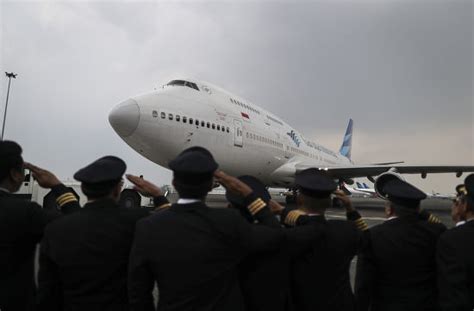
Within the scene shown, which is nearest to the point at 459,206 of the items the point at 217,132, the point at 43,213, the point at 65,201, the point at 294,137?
the point at 65,201

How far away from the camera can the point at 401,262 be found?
2500 millimetres

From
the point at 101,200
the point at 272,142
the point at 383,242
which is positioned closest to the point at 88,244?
the point at 101,200

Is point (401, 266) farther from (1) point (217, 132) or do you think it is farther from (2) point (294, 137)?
(2) point (294, 137)

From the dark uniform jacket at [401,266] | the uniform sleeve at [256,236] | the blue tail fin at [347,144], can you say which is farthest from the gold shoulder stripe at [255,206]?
the blue tail fin at [347,144]

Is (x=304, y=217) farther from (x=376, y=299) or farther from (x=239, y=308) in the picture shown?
(x=376, y=299)

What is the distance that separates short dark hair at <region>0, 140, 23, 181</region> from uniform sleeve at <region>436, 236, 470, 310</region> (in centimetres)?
309

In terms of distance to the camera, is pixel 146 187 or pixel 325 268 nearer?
pixel 325 268

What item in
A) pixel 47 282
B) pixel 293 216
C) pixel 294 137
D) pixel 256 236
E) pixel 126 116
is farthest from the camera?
pixel 294 137

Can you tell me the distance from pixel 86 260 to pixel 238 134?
12238 mm

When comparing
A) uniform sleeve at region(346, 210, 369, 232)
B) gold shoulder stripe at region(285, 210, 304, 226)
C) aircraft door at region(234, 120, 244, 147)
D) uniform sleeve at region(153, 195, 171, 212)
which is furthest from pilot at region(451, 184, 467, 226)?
aircraft door at region(234, 120, 244, 147)

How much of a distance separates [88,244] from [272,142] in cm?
1516

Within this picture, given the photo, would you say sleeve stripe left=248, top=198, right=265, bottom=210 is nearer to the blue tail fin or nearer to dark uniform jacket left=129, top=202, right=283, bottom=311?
dark uniform jacket left=129, top=202, right=283, bottom=311

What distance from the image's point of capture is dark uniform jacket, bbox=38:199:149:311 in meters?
2.11

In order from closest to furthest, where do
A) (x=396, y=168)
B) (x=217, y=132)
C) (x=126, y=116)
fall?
(x=126, y=116)
(x=217, y=132)
(x=396, y=168)
